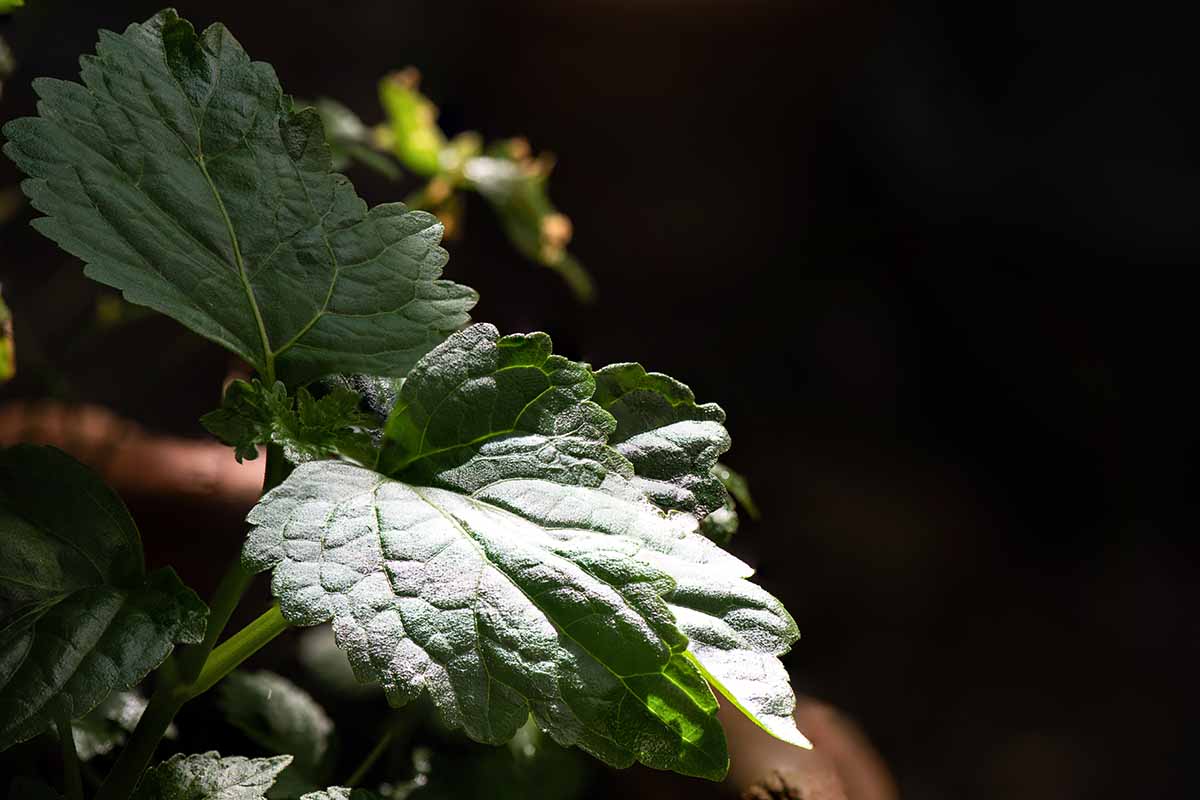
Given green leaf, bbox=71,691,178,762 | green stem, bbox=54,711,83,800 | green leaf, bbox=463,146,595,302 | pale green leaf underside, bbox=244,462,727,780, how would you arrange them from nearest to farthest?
1. pale green leaf underside, bbox=244,462,727,780
2. green stem, bbox=54,711,83,800
3. green leaf, bbox=71,691,178,762
4. green leaf, bbox=463,146,595,302

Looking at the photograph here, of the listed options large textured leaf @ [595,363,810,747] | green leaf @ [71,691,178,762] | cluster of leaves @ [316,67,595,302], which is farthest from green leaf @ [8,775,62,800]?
cluster of leaves @ [316,67,595,302]

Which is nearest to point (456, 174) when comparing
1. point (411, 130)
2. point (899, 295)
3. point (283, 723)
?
point (411, 130)

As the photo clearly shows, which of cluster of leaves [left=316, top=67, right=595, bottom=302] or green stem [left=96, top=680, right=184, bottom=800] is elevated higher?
cluster of leaves [left=316, top=67, right=595, bottom=302]

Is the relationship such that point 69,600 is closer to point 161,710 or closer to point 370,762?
point 161,710

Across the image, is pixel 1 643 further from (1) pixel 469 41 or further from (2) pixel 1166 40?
(2) pixel 1166 40

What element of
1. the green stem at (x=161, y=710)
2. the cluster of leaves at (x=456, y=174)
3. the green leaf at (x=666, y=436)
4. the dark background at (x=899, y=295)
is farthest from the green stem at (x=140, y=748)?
the dark background at (x=899, y=295)

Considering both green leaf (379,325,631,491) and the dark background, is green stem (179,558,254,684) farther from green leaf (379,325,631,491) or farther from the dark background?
the dark background
